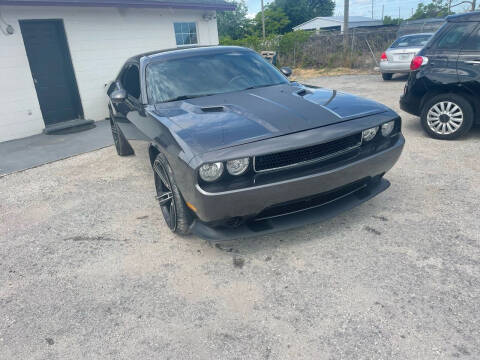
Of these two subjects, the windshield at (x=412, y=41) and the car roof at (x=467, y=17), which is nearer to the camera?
the car roof at (x=467, y=17)

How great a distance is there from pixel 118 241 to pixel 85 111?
6.99 metres

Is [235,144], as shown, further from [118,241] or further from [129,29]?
[129,29]

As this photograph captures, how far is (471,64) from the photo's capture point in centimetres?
508

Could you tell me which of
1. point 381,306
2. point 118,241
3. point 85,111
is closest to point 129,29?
point 85,111

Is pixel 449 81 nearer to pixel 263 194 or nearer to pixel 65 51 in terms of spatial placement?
pixel 263 194

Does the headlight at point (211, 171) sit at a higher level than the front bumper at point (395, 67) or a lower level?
higher

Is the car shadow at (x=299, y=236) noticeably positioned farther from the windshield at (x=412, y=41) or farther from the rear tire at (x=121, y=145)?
the windshield at (x=412, y=41)

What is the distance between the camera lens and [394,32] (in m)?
17.0

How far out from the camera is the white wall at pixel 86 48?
26.5 ft

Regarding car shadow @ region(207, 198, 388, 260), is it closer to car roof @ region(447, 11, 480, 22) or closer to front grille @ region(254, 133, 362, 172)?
front grille @ region(254, 133, 362, 172)

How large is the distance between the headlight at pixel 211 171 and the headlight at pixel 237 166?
0.21 feet

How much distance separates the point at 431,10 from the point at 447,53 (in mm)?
56101

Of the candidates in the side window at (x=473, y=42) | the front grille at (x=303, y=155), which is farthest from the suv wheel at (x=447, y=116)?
the front grille at (x=303, y=155)

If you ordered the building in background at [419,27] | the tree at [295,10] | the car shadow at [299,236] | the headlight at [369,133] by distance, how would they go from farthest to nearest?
the tree at [295,10] < the building in background at [419,27] < the car shadow at [299,236] < the headlight at [369,133]
